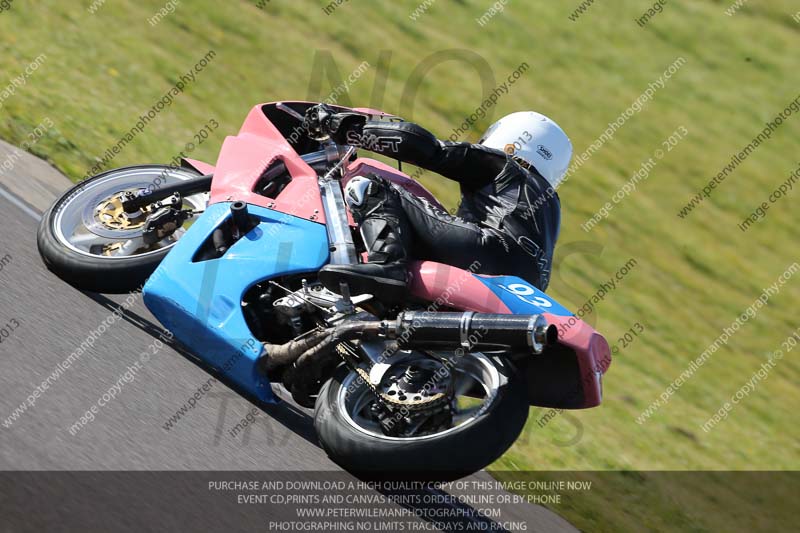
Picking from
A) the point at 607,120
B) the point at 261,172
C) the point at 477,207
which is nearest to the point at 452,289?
the point at 477,207

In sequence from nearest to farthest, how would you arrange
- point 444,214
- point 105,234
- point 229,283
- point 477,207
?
point 229,283, point 444,214, point 477,207, point 105,234

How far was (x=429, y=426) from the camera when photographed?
4.97 meters

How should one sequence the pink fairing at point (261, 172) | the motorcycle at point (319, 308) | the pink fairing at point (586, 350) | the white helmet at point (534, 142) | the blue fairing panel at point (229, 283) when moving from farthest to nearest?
the white helmet at point (534, 142) < the pink fairing at point (261, 172) < the blue fairing panel at point (229, 283) < the pink fairing at point (586, 350) < the motorcycle at point (319, 308)

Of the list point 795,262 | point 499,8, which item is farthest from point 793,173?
point 499,8

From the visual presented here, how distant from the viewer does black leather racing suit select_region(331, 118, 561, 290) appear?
18.5ft

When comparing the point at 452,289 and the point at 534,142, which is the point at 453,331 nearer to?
the point at 452,289

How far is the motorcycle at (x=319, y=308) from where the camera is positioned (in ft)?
15.9

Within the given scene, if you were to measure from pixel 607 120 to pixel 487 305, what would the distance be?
28.8ft

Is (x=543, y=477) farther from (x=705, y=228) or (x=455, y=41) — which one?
(x=455, y=41)

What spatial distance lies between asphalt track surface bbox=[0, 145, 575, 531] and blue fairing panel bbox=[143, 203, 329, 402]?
7.2 inches

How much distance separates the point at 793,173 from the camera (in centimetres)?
1336

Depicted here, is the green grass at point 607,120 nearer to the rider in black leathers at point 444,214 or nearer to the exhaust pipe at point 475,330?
the rider in black leathers at point 444,214

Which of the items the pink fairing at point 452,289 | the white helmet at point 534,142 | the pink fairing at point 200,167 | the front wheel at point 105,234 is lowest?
the front wheel at point 105,234

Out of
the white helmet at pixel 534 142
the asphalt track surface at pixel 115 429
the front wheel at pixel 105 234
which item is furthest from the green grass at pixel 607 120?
the asphalt track surface at pixel 115 429
